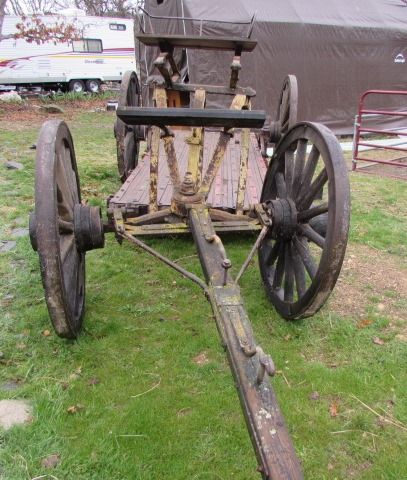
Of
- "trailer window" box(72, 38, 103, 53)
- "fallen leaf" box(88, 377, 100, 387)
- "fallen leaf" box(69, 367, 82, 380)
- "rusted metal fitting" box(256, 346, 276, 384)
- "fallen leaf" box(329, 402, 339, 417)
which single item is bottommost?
"fallen leaf" box(329, 402, 339, 417)

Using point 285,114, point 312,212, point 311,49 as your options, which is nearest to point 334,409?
point 312,212

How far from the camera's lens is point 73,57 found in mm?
21797

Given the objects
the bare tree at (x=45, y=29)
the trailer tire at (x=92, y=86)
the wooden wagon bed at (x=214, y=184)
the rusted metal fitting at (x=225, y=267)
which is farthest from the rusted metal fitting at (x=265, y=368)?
the trailer tire at (x=92, y=86)

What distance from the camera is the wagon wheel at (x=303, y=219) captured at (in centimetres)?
268

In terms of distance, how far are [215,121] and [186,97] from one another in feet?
21.5

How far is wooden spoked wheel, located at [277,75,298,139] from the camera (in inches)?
217

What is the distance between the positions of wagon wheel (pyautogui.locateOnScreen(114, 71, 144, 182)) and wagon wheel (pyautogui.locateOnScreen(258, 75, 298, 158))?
1703 mm

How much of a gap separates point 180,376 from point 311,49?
9.95 m

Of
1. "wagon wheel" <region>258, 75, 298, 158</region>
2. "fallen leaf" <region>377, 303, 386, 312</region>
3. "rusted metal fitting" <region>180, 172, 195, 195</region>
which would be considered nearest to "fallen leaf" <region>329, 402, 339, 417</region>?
"fallen leaf" <region>377, 303, 386, 312</region>

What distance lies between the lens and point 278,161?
3.57 meters

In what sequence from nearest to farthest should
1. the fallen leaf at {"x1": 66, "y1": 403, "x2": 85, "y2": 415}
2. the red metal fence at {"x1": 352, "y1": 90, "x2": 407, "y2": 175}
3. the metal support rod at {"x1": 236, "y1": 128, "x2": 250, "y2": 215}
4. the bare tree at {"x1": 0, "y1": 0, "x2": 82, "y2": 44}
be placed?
the fallen leaf at {"x1": 66, "y1": 403, "x2": 85, "y2": 415} < the metal support rod at {"x1": 236, "y1": 128, "x2": 250, "y2": 215} < the red metal fence at {"x1": 352, "y1": 90, "x2": 407, "y2": 175} < the bare tree at {"x1": 0, "y1": 0, "x2": 82, "y2": 44}

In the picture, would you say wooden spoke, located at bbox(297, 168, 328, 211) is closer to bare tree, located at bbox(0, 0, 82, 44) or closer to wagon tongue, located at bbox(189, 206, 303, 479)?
wagon tongue, located at bbox(189, 206, 303, 479)

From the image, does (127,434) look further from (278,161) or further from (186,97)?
(186,97)

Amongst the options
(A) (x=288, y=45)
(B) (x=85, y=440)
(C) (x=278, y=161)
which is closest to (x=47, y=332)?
(B) (x=85, y=440)
